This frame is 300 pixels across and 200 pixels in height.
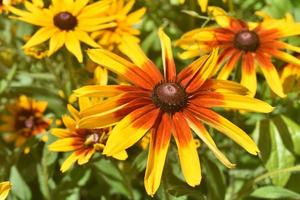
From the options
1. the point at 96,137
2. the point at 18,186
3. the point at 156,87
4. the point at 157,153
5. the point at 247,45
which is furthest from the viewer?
the point at 18,186

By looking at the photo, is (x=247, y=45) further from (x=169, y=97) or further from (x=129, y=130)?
(x=129, y=130)

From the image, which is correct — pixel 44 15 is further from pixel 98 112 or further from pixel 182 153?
pixel 182 153

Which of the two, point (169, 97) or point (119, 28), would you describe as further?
point (119, 28)

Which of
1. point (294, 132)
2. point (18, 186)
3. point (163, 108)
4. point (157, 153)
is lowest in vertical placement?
point (18, 186)

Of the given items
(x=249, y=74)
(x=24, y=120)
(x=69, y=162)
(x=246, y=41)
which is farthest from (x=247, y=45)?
(x=24, y=120)

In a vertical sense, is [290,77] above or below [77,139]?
above

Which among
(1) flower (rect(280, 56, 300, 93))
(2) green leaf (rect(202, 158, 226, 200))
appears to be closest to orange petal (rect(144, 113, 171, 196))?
(2) green leaf (rect(202, 158, 226, 200))

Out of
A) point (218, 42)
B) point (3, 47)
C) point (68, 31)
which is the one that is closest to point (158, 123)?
point (218, 42)

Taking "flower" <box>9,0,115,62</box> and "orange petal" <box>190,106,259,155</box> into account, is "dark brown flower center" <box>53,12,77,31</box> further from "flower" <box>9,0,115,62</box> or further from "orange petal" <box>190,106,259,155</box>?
"orange petal" <box>190,106,259,155</box>

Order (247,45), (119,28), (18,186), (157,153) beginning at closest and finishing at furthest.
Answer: (157,153) < (247,45) < (18,186) < (119,28)
